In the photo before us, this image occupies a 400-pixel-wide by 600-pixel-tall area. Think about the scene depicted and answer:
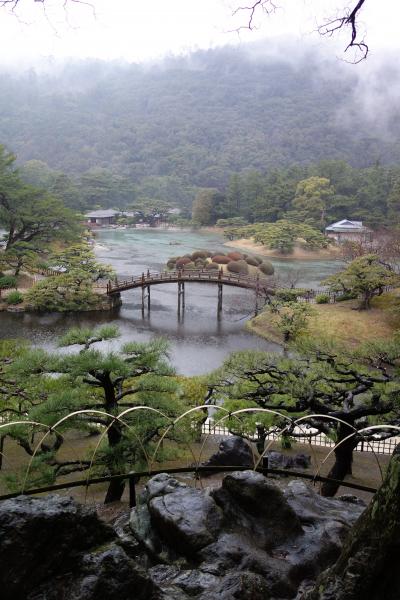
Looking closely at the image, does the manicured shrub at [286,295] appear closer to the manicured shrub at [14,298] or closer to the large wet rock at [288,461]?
the manicured shrub at [14,298]

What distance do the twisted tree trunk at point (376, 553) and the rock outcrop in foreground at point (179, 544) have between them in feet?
3.62

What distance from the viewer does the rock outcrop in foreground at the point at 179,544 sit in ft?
11.5

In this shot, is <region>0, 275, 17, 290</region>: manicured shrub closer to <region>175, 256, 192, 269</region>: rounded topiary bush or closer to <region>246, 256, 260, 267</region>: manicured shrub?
<region>175, 256, 192, 269</region>: rounded topiary bush

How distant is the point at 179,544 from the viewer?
14.9ft

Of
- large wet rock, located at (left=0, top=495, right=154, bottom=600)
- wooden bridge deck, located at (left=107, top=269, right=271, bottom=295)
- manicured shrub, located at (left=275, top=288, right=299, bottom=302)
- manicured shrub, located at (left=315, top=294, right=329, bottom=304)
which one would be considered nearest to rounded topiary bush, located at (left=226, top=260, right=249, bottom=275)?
wooden bridge deck, located at (left=107, top=269, right=271, bottom=295)

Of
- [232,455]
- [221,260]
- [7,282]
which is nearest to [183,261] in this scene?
[221,260]

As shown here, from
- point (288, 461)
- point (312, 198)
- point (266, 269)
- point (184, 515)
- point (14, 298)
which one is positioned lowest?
point (288, 461)

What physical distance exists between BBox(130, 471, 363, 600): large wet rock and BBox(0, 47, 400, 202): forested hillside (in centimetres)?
8552

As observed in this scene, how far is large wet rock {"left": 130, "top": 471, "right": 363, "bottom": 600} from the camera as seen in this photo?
4133 mm

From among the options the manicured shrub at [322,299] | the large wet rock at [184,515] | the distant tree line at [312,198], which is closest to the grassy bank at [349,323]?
the manicured shrub at [322,299]

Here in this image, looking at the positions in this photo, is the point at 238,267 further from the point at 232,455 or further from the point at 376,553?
the point at 376,553

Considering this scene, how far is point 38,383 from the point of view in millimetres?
8906

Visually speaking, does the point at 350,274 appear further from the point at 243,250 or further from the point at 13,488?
the point at 243,250

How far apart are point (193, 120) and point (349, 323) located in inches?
4818
